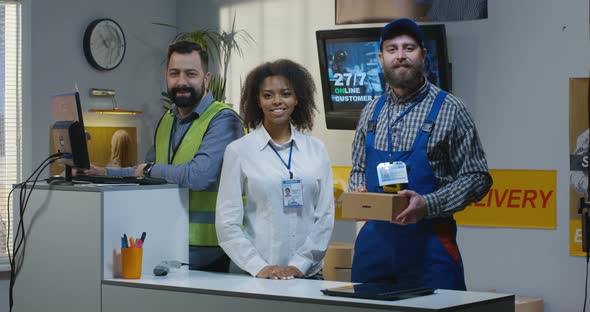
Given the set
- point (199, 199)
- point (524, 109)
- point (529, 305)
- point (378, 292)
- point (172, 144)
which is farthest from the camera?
point (524, 109)

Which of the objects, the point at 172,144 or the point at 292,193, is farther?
the point at 172,144

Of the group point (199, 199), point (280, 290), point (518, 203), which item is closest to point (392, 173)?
point (280, 290)

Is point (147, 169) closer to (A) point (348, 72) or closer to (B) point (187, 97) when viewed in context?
(B) point (187, 97)

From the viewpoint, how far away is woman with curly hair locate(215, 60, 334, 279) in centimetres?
335

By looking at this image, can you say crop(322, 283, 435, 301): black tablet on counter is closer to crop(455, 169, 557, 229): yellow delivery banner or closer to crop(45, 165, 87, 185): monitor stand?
crop(45, 165, 87, 185): monitor stand

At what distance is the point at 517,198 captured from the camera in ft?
18.8

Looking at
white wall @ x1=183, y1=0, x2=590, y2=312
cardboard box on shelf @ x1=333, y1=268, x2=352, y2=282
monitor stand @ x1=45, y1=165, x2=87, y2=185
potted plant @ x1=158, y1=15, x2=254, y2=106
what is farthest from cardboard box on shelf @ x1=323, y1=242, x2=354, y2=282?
monitor stand @ x1=45, y1=165, x2=87, y2=185

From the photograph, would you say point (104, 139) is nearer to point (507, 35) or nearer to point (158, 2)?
point (158, 2)

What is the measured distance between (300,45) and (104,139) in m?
1.72

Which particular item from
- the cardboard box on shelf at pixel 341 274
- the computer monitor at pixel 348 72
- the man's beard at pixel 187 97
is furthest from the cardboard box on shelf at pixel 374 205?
the computer monitor at pixel 348 72

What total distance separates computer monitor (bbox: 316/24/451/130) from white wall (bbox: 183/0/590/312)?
1.77 feet

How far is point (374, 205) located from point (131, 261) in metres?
0.92

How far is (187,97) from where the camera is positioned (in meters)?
3.70

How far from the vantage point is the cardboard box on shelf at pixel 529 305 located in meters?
5.39
